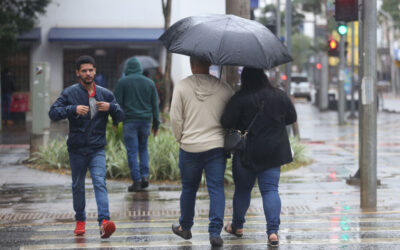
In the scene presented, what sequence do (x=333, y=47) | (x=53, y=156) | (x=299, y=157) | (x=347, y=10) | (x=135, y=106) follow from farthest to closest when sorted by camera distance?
(x=333, y=47), (x=299, y=157), (x=53, y=156), (x=135, y=106), (x=347, y=10)

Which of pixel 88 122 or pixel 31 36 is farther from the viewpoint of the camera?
pixel 31 36

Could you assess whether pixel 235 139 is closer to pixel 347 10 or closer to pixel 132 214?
pixel 132 214

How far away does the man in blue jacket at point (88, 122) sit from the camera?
7.82 m

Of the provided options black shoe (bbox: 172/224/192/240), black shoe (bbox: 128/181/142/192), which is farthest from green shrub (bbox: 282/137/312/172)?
black shoe (bbox: 172/224/192/240)

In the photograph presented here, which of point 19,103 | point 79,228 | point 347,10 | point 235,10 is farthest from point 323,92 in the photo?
point 79,228

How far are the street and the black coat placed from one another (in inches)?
31.0

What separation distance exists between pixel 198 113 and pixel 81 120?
1.23 m

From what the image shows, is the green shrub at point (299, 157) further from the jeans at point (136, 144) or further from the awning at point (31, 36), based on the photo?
the awning at point (31, 36)

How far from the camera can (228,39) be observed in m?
7.22

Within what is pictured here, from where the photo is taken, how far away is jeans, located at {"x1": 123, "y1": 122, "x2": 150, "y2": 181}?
11.3 meters

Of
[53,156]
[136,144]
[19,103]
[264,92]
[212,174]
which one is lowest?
[19,103]

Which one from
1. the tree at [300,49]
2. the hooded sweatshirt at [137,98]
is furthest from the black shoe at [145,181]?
the tree at [300,49]

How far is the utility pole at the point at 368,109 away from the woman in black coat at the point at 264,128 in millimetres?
2625

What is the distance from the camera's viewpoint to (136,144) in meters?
11.4
